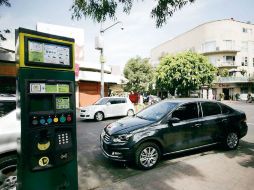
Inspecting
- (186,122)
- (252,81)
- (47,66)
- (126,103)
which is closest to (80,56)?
(126,103)

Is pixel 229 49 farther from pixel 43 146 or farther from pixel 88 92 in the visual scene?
pixel 43 146

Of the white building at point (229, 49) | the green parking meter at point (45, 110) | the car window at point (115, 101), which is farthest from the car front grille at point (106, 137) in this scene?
the white building at point (229, 49)

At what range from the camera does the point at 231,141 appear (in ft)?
21.4

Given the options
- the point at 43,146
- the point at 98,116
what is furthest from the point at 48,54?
the point at 98,116

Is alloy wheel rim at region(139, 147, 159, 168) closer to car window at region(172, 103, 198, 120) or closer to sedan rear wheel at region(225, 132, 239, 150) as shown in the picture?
car window at region(172, 103, 198, 120)

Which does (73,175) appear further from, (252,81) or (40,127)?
(252,81)

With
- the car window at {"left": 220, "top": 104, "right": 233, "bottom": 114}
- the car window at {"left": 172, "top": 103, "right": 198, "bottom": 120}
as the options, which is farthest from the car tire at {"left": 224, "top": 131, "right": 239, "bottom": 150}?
the car window at {"left": 172, "top": 103, "right": 198, "bottom": 120}

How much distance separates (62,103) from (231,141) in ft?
17.5

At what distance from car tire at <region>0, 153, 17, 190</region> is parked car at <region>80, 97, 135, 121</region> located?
9.19 metres

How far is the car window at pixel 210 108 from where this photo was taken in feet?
20.6

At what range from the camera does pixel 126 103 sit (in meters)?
14.6

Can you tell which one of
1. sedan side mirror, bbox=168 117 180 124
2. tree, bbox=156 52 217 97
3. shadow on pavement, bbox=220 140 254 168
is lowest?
shadow on pavement, bbox=220 140 254 168

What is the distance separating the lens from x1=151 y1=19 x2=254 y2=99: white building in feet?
150

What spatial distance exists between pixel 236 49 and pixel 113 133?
4848 cm
